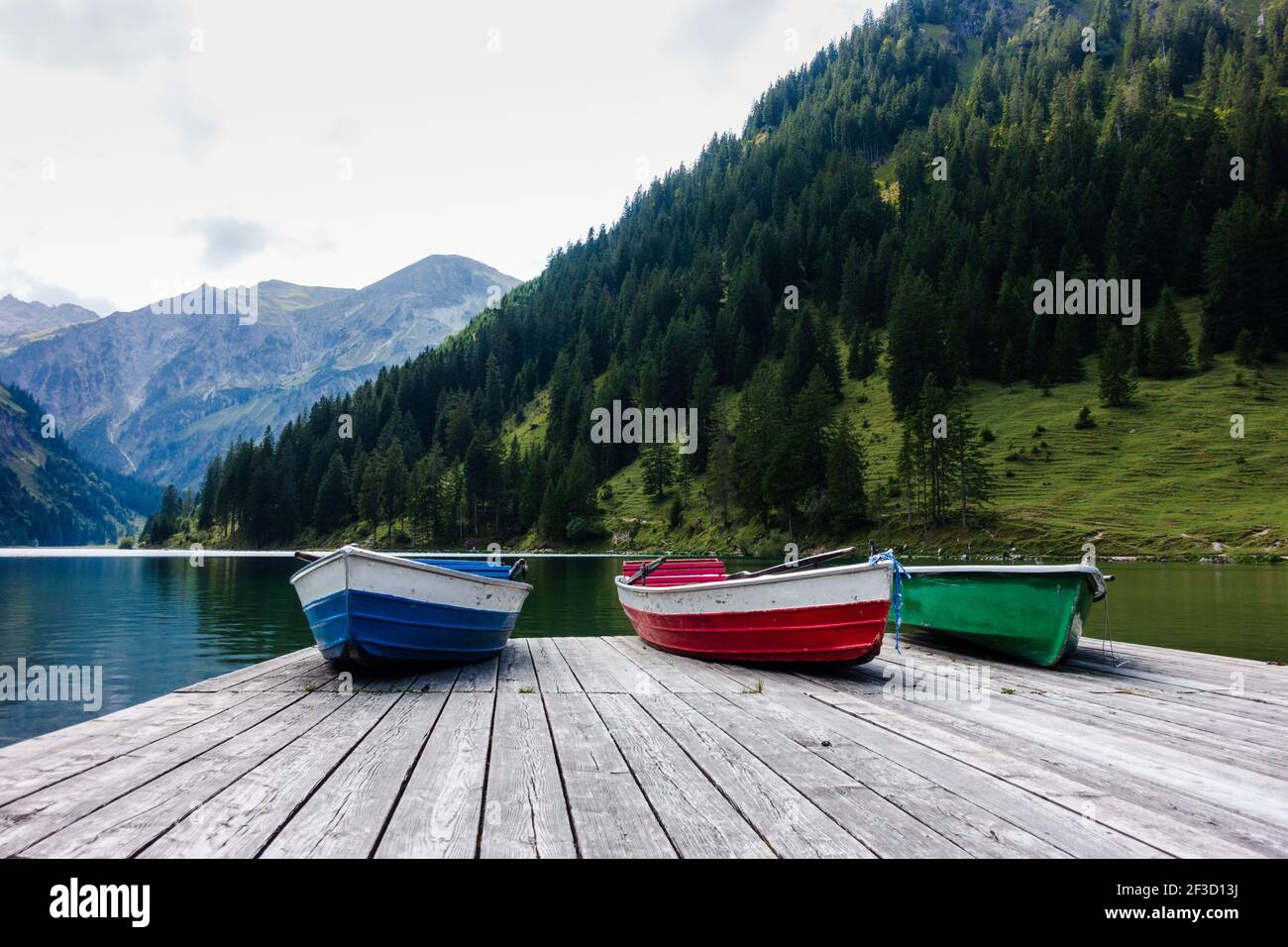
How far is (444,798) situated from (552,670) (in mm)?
6549

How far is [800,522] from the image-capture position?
79062mm

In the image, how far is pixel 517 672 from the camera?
10625 millimetres

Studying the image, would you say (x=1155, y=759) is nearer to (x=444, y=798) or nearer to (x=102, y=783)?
(x=444, y=798)

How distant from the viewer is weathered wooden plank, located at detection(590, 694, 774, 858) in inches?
141

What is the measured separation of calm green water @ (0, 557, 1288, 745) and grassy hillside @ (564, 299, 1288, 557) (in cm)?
1493

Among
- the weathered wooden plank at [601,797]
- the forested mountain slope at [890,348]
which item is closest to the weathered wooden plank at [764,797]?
the weathered wooden plank at [601,797]

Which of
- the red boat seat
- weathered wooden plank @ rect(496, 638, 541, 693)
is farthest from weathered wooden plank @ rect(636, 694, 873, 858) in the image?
the red boat seat

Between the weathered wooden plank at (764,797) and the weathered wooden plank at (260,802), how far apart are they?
2.72 meters

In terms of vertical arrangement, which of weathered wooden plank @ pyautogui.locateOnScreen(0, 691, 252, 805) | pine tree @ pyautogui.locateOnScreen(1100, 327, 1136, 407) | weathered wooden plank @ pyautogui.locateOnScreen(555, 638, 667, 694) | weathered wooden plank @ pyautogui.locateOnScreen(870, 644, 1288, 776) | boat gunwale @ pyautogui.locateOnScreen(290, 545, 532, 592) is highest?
pine tree @ pyautogui.locateOnScreen(1100, 327, 1136, 407)

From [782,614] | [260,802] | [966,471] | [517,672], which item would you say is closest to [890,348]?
[966,471]

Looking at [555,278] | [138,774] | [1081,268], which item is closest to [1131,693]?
[138,774]

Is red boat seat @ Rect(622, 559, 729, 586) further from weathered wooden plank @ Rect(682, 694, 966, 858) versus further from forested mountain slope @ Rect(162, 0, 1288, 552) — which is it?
forested mountain slope @ Rect(162, 0, 1288, 552)

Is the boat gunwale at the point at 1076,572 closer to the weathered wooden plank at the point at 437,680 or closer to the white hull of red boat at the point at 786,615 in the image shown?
the white hull of red boat at the point at 786,615
